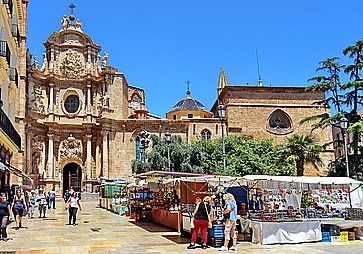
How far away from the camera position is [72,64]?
1940 inches

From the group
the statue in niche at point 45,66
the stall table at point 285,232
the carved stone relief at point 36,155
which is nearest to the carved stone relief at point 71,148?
the carved stone relief at point 36,155

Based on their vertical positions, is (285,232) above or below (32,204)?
below

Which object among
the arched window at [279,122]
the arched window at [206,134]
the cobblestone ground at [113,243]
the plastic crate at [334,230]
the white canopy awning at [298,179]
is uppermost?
the arched window at [279,122]

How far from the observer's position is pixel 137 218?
24094mm

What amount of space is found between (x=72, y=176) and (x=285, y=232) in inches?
1438

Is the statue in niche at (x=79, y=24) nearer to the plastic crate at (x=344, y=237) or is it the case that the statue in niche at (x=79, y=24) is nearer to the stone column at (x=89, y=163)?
the stone column at (x=89, y=163)

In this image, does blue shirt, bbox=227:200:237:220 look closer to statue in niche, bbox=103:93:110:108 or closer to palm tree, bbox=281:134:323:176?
palm tree, bbox=281:134:323:176

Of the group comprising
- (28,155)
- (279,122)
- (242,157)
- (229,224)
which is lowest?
(229,224)

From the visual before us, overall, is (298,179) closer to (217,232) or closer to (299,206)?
(299,206)

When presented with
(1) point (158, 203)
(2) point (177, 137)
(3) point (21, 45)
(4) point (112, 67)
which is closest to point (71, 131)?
(4) point (112, 67)

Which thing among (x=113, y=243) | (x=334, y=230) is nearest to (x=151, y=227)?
(x=113, y=243)

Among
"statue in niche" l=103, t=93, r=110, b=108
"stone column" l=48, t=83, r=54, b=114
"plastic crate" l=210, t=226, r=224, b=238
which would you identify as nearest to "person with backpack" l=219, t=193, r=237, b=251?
"plastic crate" l=210, t=226, r=224, b=238

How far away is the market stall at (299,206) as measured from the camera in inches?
590

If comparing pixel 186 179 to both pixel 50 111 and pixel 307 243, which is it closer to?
pixel 307 243
